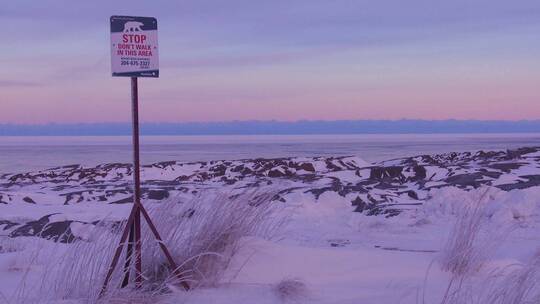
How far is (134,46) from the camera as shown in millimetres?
4023

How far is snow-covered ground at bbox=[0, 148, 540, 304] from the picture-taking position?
461 centimetres

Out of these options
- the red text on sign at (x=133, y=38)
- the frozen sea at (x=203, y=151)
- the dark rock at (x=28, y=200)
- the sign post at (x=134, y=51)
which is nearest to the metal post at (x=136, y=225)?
the sign post at (x=134, y=51)

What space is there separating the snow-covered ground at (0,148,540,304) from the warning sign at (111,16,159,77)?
4.45 feet

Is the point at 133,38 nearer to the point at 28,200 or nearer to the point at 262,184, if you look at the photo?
the point at 262,184

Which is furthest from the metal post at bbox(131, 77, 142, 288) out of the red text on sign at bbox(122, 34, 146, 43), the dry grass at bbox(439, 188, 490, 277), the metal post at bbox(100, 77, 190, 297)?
the dry grass at bbox(439, 188, 490, 277)

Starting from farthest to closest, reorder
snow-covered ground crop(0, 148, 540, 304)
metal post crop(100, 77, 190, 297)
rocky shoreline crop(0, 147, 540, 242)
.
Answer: rocky shoreline crop(0, 147, 540, 242)
snow-covered ground crop(0, 148, 540, 304)
metal post crop(100, 77, 190, 297)

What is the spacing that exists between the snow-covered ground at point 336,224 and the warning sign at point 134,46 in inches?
53.4

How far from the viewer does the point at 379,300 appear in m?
4.29

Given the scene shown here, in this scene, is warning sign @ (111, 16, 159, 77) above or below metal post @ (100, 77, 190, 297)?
above

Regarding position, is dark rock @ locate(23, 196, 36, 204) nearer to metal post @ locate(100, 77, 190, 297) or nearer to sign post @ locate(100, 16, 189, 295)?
metal post @ locate(100, 77, 190, 297)

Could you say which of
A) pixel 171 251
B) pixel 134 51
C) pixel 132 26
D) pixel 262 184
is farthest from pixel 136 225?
pixel 262 184

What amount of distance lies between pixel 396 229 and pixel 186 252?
16.1ft

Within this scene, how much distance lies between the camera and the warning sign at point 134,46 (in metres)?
3.98

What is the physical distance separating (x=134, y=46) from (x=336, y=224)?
20.4 ft
